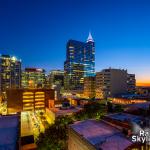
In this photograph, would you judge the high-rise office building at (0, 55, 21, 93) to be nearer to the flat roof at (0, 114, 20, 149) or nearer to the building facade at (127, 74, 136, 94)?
the building facade at (127, 74, 136, 94)

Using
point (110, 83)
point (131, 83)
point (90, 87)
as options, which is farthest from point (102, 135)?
point (131, 83)

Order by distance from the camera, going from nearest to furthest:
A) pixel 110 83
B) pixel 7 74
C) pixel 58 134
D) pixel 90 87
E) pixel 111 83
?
pixel 58 134 < pixel 110 83 < pixel 111 83 < pixel 90 87 < pixel 7 74

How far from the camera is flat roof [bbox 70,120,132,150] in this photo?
17908 mm

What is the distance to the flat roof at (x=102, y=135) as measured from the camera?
17.9 metres

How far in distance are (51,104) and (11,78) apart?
126 metres

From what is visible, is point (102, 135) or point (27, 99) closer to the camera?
point (102, 135)

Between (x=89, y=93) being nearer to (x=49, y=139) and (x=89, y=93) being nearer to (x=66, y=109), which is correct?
(x=66, y=109)

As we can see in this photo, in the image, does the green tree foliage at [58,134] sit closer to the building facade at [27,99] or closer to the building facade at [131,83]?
the building facade at [27,99]

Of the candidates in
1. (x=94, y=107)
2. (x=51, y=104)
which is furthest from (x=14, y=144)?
(x=51, y=104)

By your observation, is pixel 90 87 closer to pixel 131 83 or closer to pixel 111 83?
pixel 111 83

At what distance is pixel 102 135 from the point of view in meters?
21.0

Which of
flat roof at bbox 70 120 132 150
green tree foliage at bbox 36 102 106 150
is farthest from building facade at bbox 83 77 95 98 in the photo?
flat roof at bbox 70 120 132 150

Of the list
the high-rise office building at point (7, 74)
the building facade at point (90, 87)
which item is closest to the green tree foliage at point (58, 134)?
the building facade at point (90, 87)

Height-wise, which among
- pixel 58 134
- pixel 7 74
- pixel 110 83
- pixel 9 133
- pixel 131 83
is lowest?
pixel 58 134
